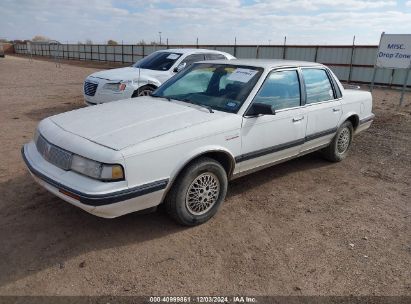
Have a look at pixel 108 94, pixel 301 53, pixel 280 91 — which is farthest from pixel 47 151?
pixel 301 53

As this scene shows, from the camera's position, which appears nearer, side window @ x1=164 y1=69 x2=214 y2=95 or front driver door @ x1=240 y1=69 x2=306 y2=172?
front driver door @ x1=240 y1=69 x2=306 y2=172

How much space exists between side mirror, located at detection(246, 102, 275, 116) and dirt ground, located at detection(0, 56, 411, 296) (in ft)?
3.75

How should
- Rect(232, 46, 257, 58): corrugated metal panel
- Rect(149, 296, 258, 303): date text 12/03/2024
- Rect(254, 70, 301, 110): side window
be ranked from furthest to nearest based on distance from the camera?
Rect(232, 46, 257, 58): corrugated metal panel → Rect(254, 70, 301, 110): side window → Rect(149, 296, 258, 303): date text 12/03/2024

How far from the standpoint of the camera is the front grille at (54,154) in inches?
128

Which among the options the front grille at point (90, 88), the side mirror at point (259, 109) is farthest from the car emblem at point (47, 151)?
the front grille at point (90, 88)

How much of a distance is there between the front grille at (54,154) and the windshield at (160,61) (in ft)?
18.9

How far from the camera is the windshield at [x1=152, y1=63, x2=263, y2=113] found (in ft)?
13.6

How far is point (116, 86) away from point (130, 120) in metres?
4.96

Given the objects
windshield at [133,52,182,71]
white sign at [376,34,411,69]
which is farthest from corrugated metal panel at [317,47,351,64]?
windshield at [133,52,182,71]

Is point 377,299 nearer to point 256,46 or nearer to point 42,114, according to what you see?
point 42,114

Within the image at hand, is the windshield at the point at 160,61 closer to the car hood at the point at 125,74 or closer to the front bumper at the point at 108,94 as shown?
the car hood at the point at 125,74

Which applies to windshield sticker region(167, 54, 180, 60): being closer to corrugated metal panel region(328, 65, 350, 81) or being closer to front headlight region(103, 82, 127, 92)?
front headlight region(103, 82, 127, 92)

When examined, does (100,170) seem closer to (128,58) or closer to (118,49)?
(128,58)

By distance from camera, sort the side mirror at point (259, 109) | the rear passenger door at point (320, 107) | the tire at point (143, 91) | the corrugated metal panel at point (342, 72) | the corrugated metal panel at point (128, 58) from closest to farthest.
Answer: the side mirror at point (259, 109)
the rear passenger door at point (320, 107)
the tire at point (143, 91)
the corrugated metal panel at point (342, 72)
the corrugated metal panel at point (128, 58)
